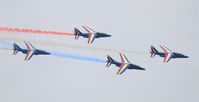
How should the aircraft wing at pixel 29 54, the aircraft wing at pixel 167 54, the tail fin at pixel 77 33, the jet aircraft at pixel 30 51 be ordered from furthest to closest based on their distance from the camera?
the aircraft wing at pixel 167 54, the tail fin at pixel 77 33, the aircraft wing at pixel 29 54, the jet aircraft at pixel 30 51

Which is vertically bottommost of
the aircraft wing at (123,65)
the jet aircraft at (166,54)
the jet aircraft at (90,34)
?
the aircraft wing at (123,65)

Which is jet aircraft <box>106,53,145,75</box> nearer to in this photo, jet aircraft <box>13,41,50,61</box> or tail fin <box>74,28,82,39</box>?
tail fin <box>74,28,82,39</box>

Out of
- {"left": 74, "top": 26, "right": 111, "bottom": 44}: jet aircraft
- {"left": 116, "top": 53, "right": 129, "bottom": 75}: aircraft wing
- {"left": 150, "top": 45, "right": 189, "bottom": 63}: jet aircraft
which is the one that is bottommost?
{"left": 116, "top": 53, "right": 129, "bottom": 75}: aircraft wing

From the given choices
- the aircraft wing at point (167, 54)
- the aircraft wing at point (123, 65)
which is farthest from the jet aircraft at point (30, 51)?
the aircraft wing at point (167, 54)

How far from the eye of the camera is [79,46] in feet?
205

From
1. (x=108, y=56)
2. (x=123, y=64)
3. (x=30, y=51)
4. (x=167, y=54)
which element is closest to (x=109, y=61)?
(x=108, y=56)

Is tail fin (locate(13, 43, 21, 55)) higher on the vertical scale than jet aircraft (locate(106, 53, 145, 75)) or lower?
higher

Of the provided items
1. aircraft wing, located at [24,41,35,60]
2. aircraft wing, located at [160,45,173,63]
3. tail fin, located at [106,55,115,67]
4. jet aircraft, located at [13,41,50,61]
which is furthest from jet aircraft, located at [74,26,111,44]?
aircraft wing, located at [160,45,173,63]

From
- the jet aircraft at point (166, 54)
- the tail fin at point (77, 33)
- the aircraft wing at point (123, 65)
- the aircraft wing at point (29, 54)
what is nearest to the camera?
the aircraft wing at point (29, 54)

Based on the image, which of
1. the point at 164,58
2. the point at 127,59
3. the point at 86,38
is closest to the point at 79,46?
the point at 86,38

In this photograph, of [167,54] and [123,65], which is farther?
[167,54]

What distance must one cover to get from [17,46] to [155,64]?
17.2 metres

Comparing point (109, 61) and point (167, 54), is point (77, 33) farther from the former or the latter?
point (167, 54)

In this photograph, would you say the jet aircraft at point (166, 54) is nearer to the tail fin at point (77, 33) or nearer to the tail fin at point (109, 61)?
the tail fin at point (109, 61)
